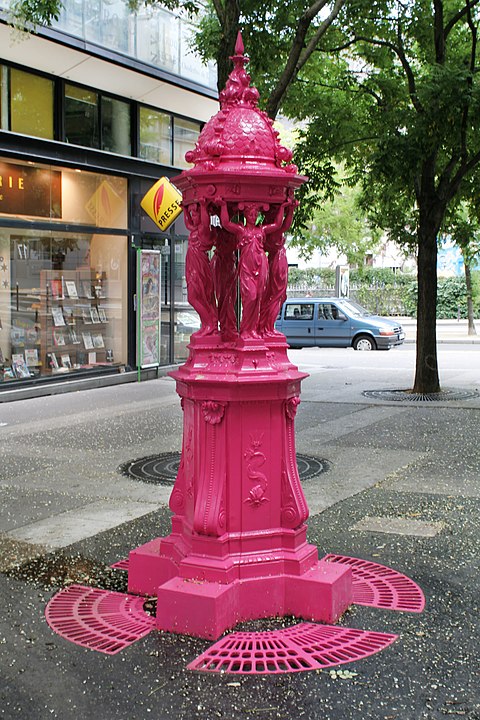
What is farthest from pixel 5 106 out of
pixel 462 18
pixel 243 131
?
pixel 243 131

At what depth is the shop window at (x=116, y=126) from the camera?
47.9 ft

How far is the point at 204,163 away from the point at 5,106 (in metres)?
9.46

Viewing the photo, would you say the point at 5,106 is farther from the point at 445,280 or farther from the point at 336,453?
the point at 445,280

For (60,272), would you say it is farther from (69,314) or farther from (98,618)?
(98,618)

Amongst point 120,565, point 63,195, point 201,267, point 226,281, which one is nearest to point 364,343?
point 63,195

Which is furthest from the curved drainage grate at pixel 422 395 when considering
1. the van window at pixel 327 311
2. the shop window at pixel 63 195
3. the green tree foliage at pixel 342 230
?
the green tree foliage at pixel 342 230

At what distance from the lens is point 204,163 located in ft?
13.8

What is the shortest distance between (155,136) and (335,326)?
11.5 metres

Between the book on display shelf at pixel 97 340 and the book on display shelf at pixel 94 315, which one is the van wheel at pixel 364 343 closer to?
the book on display shelf at pixel 97 340

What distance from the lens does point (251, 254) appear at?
4230 millimetres

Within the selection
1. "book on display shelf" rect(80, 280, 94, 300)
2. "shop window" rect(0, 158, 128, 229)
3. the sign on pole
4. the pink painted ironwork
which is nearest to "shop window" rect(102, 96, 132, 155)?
"shop window" rect(0, 158, 128, 229)

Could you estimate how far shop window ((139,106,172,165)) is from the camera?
15.5 m

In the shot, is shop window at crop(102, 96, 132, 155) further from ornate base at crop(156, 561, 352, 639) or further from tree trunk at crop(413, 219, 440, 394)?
ornate base at crop(156, 561, 352, 639)

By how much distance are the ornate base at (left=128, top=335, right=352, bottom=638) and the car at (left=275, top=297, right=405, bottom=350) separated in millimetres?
21037
